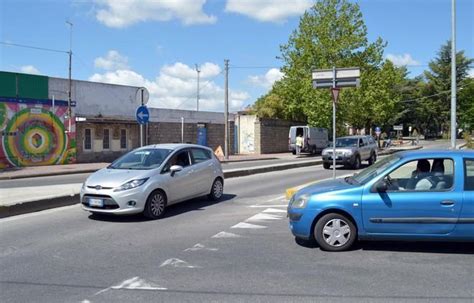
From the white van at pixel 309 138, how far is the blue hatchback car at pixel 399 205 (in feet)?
109

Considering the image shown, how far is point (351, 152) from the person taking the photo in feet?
75.6

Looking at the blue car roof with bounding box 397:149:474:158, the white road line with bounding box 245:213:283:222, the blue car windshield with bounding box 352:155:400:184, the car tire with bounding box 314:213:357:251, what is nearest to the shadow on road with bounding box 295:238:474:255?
the car tire with bounding box 314:213:357:251

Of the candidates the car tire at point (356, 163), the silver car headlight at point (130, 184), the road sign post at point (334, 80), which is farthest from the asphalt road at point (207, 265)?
the car tire at point (356, 163)

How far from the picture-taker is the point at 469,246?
6996 millimetres

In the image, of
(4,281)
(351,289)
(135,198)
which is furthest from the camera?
(135,198)

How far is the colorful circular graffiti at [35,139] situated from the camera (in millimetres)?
25094

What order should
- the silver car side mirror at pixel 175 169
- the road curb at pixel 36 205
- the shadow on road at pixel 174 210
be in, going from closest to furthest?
the shadow on road at pixel 174 210
the road curb at pixel 36 205
the silver car side mirror at pixel 175 169

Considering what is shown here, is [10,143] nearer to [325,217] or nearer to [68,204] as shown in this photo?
[68,204]

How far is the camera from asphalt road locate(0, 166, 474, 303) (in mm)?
5039

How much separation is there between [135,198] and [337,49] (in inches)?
1376

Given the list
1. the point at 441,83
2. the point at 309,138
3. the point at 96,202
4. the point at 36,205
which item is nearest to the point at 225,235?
the point at 96,202

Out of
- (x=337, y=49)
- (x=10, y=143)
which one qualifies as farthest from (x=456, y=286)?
(x=337, y=49)

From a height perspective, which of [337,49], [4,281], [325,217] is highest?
[337,49]

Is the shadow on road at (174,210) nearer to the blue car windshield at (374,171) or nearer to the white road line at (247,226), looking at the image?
the white road line at (247,226)
